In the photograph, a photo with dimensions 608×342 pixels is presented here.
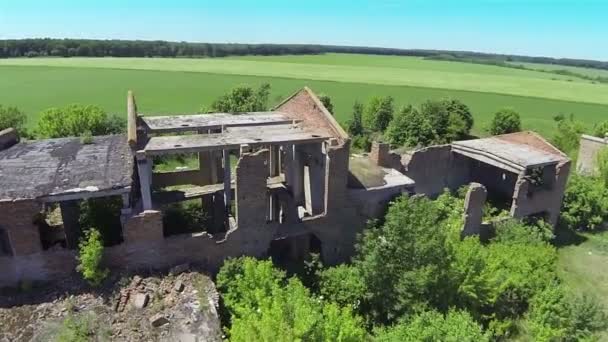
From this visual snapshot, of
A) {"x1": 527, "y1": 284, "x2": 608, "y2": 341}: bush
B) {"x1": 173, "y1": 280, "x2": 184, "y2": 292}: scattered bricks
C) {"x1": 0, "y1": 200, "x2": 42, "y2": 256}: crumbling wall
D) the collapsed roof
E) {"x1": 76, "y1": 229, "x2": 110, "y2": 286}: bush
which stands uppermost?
the collapsed roof

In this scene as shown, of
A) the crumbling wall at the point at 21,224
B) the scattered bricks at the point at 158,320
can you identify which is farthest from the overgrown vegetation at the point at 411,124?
the crumbling wall at the point at 21,224

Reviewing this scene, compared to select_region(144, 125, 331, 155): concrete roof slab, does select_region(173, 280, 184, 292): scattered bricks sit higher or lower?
lower

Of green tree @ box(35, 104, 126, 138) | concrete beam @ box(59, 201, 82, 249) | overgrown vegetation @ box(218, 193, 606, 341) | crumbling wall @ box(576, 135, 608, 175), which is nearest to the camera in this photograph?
overgrown vegetation @ box(218, 193, 606, 341)

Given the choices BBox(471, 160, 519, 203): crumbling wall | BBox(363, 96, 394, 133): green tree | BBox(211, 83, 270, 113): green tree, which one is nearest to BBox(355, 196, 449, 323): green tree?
BBox(471, 160, 519, 203): crumbling wall

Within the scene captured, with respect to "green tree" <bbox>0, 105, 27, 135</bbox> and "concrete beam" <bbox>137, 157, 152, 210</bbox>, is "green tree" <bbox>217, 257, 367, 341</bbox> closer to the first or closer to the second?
"concrete beam" <bbox>137, 157, 152, 210</bbox>

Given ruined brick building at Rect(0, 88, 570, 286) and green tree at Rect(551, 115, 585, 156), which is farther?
green tree at Rect(551, 115, 585, 156)

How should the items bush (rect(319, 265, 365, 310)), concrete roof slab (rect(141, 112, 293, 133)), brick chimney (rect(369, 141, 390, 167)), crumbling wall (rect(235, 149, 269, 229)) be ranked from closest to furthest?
crumbling wall (rect(235, 149, 269, 229)), bush (rect(319, 265, 365, 310)), concrete roof slab (rect(141, 112, 293, 133)), brick chimney (rect(369, 141, 390, 167))

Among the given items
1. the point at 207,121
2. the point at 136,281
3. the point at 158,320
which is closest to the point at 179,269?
the point at 136,281
